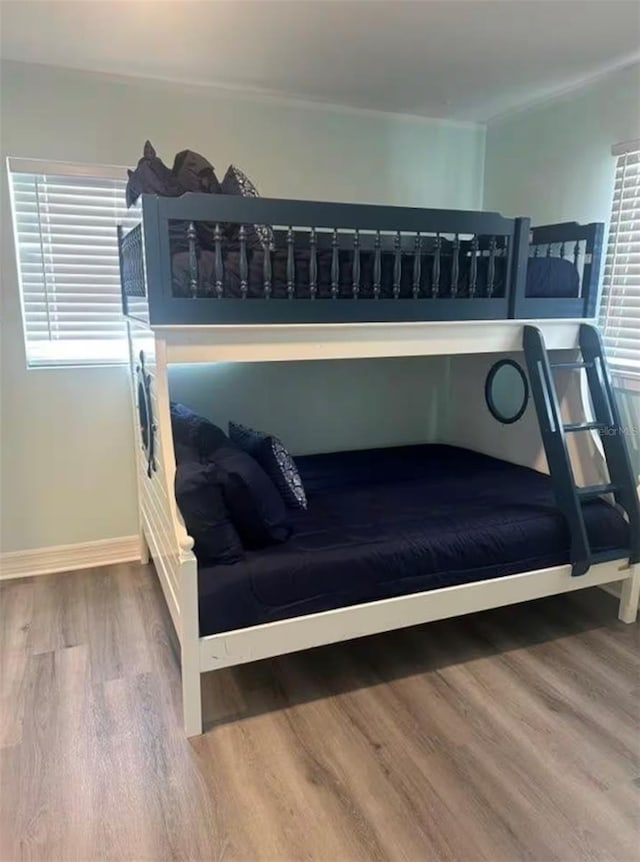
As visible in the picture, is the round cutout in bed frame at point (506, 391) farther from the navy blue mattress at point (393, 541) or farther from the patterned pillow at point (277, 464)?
the patterned pillow at point (277, 464)

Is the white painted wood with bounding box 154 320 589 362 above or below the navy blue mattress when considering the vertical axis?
above

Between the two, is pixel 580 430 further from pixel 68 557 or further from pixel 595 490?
pixel 68 557

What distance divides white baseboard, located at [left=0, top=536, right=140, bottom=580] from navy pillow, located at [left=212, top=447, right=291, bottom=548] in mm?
1430

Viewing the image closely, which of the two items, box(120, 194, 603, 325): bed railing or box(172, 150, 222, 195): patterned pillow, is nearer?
box(120, 194, 603, 325): bed railing

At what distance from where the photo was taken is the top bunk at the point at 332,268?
6.24 feet

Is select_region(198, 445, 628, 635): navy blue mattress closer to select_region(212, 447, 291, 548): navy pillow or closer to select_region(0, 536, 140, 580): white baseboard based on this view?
select_region(212, 447, 291, 548): navy pillow

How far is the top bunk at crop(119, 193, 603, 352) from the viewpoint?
190cm

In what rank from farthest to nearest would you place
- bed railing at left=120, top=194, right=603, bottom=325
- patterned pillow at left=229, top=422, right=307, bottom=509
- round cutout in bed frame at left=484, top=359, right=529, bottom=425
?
1. round cutout in bed frame at left=484, top=359, right=529, bottom=425
2. patterned pillow at left=229, top=422, right=307, bottom=509
3. bed railing at left=120, top=194, right=603, bottom=325

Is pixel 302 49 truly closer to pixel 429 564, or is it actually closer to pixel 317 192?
pixel 317 192

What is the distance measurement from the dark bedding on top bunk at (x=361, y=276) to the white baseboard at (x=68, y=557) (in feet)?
5.84

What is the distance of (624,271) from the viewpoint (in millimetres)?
2754

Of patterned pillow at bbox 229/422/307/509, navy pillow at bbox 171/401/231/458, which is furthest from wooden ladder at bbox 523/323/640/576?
navy pillow at bbox 171/401/231/458

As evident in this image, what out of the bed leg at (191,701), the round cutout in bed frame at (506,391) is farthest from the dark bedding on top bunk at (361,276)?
the bed leg at (191,701)

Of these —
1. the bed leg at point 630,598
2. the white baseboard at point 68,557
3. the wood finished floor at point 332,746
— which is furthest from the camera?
the white baseboard at point 68,557
